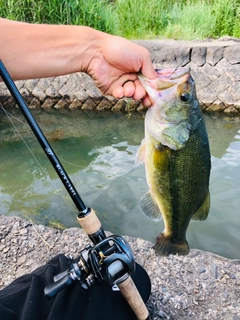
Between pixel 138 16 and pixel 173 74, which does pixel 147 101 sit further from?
pixel 138 16

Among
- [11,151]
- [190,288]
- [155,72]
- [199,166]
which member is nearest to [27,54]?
[155,72]

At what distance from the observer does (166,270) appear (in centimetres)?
222

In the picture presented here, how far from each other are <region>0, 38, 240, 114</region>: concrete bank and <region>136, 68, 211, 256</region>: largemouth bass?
508cm

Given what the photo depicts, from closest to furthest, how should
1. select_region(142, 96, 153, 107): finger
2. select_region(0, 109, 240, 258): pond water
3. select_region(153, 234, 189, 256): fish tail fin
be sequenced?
select_region(142, 96, 153, 107): finger → select_region(153, 234, 189, 256): fish tail fin → select_region(0, 109, 240, 258): pond water

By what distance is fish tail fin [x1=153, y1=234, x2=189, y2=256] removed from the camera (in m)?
1.91

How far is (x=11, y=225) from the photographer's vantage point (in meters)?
2.71

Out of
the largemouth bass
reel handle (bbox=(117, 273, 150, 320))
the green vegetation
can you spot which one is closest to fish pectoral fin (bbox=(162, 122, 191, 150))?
the largemouth bass

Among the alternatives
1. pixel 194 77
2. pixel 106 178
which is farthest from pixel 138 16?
pixel 106 178

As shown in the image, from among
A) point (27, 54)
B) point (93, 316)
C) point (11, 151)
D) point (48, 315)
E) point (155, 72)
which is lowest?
point (11, 151)

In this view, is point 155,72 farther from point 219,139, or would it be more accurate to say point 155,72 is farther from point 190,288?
point 219,139

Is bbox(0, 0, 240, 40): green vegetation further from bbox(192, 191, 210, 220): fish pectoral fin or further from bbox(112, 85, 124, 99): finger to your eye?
bbox(192, 191, 210, 220): fish pectoral fin

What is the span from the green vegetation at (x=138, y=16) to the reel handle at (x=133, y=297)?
319 inches

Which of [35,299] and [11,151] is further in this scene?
[11,151]

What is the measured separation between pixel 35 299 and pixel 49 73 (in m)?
1.19
